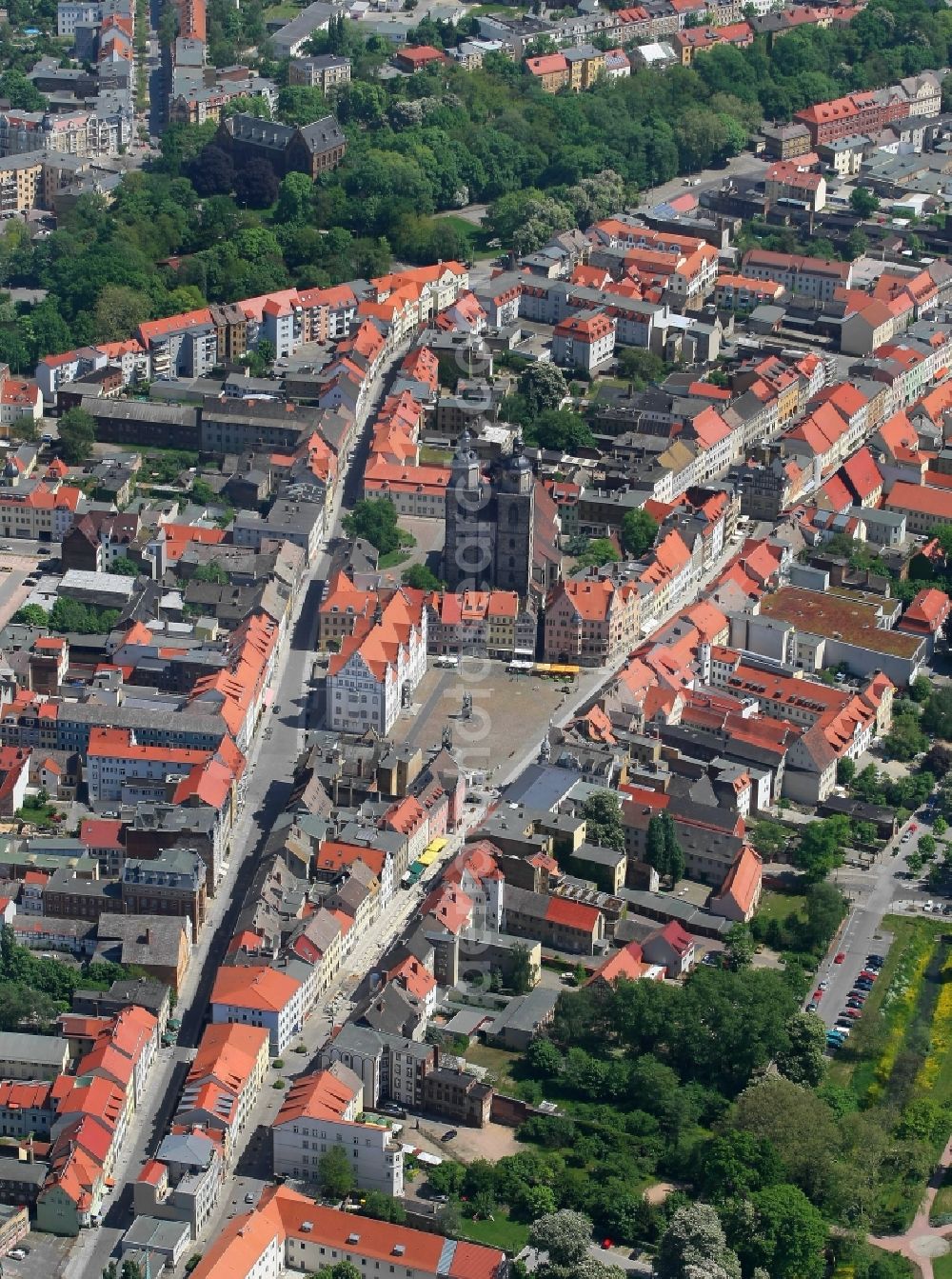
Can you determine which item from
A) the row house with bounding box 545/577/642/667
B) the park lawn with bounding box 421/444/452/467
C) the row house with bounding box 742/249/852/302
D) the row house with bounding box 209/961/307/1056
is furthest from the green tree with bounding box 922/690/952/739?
the row house with bounding box 742/249/852/302

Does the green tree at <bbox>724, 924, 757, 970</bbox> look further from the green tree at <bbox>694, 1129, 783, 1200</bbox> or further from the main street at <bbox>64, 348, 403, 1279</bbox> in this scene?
the main street at <bbox>64, 348, 403, 1279</bbox>

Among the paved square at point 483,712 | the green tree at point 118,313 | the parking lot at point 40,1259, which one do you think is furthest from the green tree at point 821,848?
the green tree at point 118,313

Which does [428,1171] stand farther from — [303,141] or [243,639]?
[303,141]

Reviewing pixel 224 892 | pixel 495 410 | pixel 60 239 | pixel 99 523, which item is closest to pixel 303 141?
pixel 60 239

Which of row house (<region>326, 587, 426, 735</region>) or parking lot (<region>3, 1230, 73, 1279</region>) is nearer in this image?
parking lot (<region>3, 1230, 73, 1279</region>)

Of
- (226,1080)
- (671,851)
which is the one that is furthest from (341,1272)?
(671,851)

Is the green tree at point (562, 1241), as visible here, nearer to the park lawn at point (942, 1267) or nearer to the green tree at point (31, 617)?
the park lawn at point (942, 1267)

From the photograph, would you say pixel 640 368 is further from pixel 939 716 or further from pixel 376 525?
pixel 939 716
